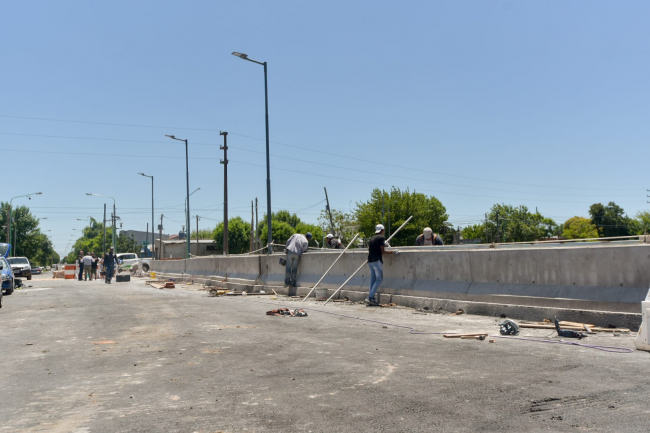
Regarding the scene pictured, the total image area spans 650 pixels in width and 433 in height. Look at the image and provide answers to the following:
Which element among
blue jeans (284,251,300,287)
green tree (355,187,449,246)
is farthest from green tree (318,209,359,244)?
blue jeans (284,251,300,287)

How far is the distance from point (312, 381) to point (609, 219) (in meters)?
123

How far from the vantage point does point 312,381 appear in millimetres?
5457

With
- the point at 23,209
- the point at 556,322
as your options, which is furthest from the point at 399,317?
the point at 23,209

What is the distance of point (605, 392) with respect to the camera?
482cm

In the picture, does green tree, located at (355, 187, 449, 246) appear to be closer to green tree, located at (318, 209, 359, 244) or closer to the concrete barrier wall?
green tree, located at (318, 209, 359, 244)

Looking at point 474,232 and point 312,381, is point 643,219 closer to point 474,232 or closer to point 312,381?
point 474,232

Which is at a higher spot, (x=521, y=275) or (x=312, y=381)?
(x=521, y=275)

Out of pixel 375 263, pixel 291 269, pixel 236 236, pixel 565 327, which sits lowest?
pixel 565 327

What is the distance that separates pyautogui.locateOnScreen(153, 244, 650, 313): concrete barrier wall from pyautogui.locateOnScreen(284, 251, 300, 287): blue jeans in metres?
1.52

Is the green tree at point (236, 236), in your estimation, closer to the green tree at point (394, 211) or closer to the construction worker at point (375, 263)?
the green tree at point (394, 211)

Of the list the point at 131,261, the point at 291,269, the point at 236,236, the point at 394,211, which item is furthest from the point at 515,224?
the point at 291,269

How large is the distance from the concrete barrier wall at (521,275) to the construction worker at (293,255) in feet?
4.58

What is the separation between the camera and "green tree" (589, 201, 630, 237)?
11531cm

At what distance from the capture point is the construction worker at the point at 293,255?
1695 centimetres
